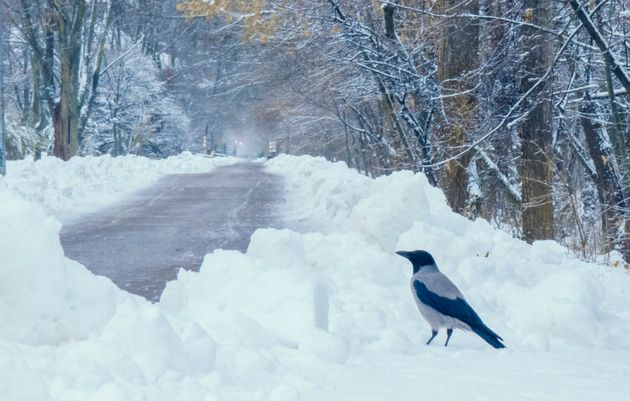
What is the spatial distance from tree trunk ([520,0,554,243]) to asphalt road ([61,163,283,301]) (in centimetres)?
408

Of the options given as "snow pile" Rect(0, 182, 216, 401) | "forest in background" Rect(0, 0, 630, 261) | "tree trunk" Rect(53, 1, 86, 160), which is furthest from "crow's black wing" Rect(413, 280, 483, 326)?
"tree trunk" Rect(53, 1, 86, 160)

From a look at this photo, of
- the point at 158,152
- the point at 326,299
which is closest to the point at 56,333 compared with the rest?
the point at 326,299

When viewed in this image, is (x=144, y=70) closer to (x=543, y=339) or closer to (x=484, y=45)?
(x=484, y=45)

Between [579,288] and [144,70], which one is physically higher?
[144,70]

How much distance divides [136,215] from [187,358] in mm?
12764

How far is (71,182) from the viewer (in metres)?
19.4

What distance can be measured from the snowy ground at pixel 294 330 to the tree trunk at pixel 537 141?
200 inches

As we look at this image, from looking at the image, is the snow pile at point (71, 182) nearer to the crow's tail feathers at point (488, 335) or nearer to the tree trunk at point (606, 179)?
the tree trunk at point (606, 179)

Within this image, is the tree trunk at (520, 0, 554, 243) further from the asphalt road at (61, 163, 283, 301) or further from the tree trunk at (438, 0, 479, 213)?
the asphalt road at (61, 163, 283, 301)

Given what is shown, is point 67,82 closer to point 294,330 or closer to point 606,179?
point 606,179

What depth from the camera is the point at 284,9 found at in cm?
1556

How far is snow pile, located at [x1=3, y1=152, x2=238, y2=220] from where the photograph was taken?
56.2 ft

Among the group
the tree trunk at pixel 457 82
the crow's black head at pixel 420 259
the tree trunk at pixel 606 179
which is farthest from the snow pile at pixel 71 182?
the tree trunk at pixel 606 179

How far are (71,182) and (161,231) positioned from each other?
6.38 m
